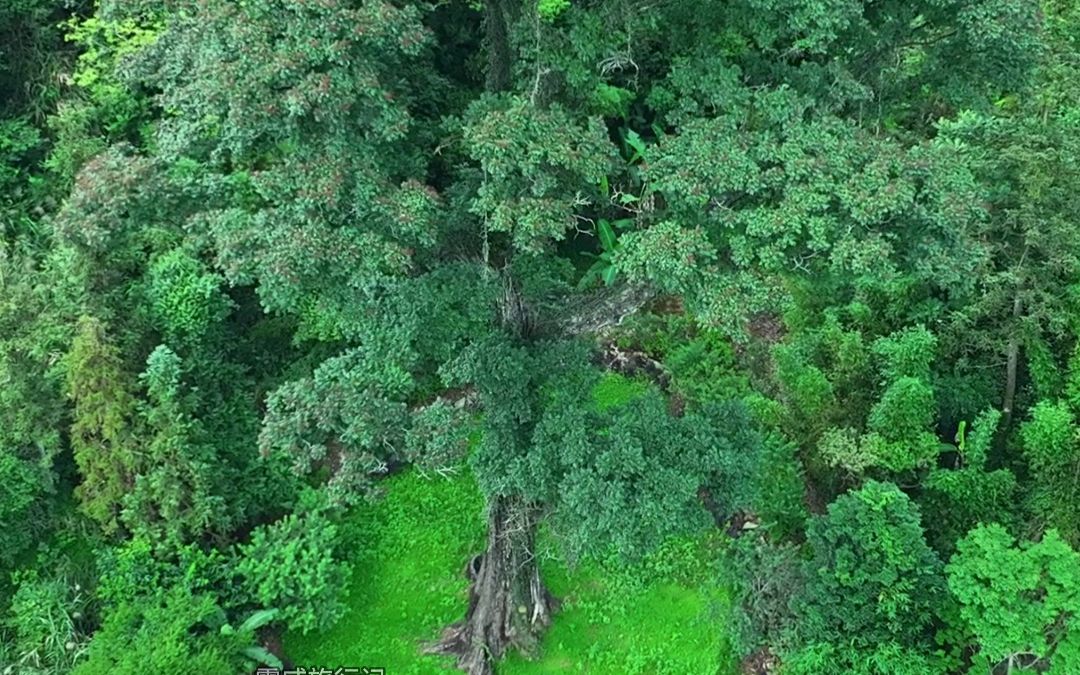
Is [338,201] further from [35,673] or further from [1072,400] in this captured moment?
[1072,400]

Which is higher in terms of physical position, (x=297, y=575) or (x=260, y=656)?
(x=297, y=575)

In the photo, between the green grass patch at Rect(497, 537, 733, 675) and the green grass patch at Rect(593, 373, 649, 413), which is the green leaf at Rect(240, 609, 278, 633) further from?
the green grass patch at Rect(593, 373, 649, 413)

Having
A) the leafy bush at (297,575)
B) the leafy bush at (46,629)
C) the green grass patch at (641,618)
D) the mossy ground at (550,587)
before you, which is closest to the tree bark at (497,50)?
the mossy ground at (550,587)

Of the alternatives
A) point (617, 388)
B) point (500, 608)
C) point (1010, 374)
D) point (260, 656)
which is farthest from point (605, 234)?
point (260, 656)

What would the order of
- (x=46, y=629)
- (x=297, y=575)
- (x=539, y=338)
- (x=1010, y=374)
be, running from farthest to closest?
(x=1010, y=374) → (x=297, y=575) → (x=46, y=629) → (x=539, y=338)

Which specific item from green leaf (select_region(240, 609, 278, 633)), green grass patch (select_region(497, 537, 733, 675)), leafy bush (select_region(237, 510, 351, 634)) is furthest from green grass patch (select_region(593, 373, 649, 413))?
green leaf (select_region(240, 609, 278, 633))

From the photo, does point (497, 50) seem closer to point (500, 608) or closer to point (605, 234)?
point (605, 234)
